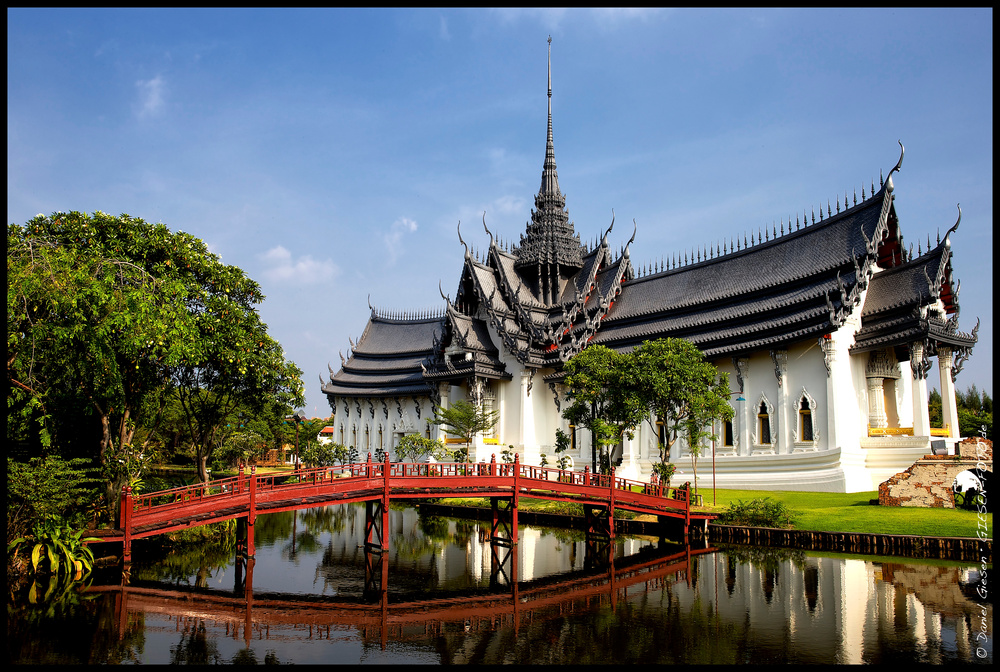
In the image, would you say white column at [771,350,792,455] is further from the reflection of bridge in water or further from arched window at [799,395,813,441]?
the reflection of bridge in water

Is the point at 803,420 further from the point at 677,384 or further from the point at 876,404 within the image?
the point at 677,384

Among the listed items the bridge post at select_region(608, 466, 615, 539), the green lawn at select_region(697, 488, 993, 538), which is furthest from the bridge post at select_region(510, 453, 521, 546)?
the green lawn at select_region(697, 488, 993, 538)

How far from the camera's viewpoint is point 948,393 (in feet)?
80.6

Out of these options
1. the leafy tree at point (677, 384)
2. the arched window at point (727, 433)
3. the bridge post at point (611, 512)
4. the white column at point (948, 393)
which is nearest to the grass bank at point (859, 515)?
the leafy tree at point (677, 384)

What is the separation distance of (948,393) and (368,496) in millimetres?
19983

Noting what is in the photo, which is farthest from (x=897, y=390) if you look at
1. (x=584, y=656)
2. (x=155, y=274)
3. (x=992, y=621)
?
(x=155, y=274)

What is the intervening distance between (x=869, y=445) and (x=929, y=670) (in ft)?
55.1

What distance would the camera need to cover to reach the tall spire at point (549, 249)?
132ft

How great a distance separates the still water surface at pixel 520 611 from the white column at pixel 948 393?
10.0m

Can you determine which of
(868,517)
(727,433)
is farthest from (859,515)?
(727,433)

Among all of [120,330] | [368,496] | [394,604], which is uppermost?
[120,330]

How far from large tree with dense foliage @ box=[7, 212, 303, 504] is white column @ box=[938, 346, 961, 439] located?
72.1 feet

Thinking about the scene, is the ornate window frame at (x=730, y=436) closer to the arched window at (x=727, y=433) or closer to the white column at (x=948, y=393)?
the arched window at (x=727, y=433)

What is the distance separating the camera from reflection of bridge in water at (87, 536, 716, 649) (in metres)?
12.4
